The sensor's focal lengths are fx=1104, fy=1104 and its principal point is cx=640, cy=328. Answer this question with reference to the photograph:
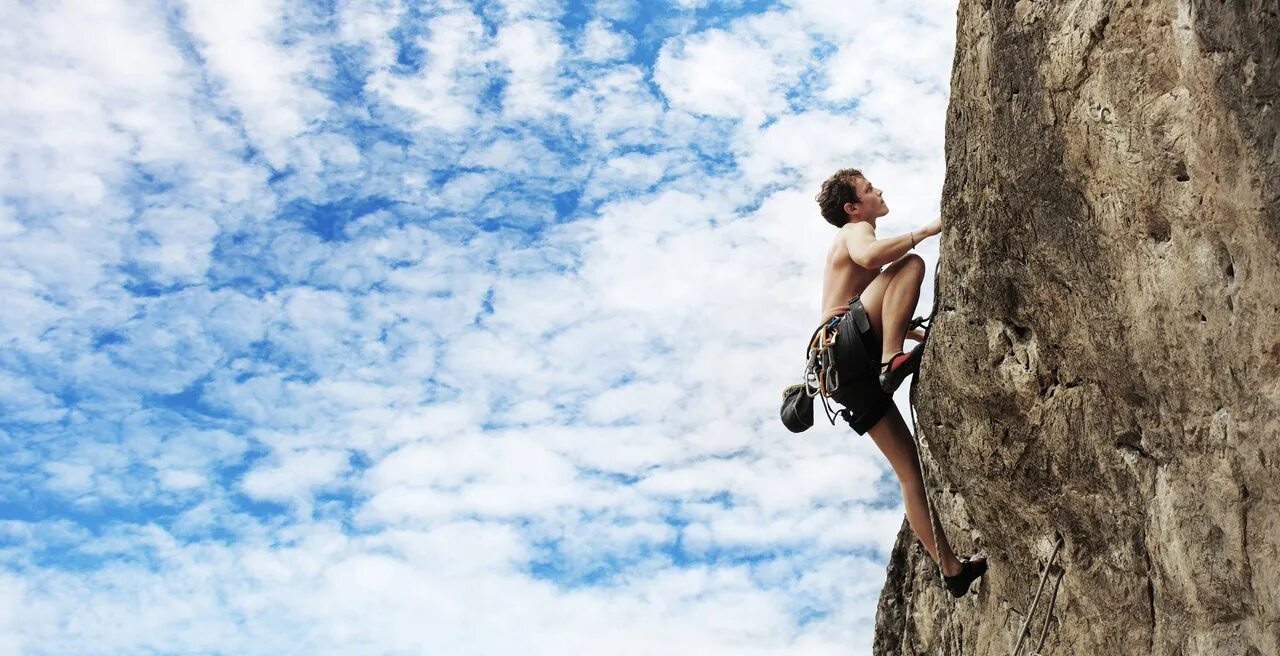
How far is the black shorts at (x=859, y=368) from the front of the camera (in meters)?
7.38

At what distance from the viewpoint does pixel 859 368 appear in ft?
24.3

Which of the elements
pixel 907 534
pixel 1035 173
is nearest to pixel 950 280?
pixel 1035 173

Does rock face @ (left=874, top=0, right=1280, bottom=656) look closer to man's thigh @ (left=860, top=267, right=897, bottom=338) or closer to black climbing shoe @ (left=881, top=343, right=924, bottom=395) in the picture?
black climbing shoe @ (left=881, top=343, right=924, bottom=395)

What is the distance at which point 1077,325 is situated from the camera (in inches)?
241

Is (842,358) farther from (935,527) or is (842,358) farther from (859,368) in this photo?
(935,527)

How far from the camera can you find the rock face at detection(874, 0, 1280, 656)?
5.12 metres

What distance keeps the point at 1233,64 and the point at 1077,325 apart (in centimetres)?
164

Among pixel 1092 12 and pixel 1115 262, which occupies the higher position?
pixel 1092 12

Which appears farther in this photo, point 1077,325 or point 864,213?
point 864,213

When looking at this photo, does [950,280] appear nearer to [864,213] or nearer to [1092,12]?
[864,213]

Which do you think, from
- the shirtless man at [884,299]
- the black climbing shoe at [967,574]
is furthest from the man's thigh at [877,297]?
the black climbing shoe at [967,574]

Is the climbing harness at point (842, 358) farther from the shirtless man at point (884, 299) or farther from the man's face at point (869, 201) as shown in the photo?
the man's face at point (869, 201)

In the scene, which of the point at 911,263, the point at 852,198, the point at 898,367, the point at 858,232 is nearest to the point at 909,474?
the point at 898,367

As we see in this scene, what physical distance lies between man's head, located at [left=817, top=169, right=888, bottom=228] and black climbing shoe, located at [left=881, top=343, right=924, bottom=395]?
1067 millimetres
